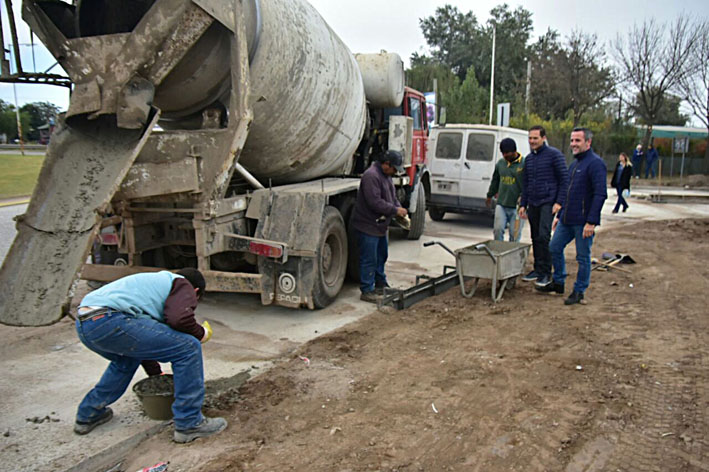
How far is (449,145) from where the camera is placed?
11914mm

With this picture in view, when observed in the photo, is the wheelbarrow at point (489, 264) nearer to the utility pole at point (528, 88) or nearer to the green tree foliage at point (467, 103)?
the green tree foliage at point (467, 103)

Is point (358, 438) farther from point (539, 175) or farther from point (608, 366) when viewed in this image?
point (539, 175)

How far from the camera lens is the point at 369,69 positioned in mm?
8375

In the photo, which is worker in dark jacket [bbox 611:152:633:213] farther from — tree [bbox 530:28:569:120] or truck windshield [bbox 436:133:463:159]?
tree [bbox 530:28:569:120]

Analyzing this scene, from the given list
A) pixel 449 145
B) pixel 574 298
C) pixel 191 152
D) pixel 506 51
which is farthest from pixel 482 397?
pixel 506 51

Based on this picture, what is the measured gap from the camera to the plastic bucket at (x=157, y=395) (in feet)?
11.7

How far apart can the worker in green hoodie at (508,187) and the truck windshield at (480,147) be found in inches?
152

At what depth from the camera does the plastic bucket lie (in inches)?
140

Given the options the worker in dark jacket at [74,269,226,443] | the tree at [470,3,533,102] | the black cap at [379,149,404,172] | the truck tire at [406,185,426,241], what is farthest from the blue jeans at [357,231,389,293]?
the tree at [470,3,533,102]

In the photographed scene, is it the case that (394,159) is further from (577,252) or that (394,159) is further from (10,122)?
(10,122)

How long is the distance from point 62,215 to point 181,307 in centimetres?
159

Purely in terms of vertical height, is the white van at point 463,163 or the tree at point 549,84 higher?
the tree at point 549,84

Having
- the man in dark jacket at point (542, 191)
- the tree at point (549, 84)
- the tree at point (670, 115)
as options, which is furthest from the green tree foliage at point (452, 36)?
the man in dark jacket at point (542, 191)

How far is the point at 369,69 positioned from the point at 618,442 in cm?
650
